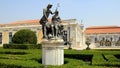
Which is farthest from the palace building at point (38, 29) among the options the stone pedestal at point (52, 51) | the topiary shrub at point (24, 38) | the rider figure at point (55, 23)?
the stone pedestal at point (52, 51)

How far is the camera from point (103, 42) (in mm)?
49594

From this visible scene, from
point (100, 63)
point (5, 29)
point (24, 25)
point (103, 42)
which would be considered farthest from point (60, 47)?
point (5, 29)

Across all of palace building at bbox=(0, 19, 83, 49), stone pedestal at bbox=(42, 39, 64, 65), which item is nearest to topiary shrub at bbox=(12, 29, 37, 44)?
palace building at bbox=(0, 19, 83, 49)

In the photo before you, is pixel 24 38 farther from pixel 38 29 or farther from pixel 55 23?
pixel 55 23

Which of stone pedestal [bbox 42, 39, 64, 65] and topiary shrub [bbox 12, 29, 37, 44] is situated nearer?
stone pedestal [bbox 42, 39, 64, 65]

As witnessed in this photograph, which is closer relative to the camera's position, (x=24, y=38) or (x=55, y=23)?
(x=55, y=23)

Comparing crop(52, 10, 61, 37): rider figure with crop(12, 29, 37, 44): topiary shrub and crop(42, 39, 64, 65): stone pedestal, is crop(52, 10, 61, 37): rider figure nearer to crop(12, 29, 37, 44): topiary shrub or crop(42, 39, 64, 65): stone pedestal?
crop(42, 39, 64, 65): stone pedestal

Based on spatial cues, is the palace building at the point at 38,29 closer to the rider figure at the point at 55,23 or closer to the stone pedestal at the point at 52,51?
the rider figure at the point at 55,23

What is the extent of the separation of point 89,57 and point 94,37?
51.9 m

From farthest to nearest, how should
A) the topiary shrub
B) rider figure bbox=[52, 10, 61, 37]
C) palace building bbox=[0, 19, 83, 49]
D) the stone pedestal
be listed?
palace building bbox=[0, 19, 83, 49] < the topiary shrub < rider figure bbox=[52, 10, 61, 37] < the stone pedestal

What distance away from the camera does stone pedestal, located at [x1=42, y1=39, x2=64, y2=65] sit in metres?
14.3

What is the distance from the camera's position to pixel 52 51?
47.1ft

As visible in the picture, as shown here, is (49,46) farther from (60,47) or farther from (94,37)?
(94,37)

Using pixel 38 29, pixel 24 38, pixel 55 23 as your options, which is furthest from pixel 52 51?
pixel 38 29
